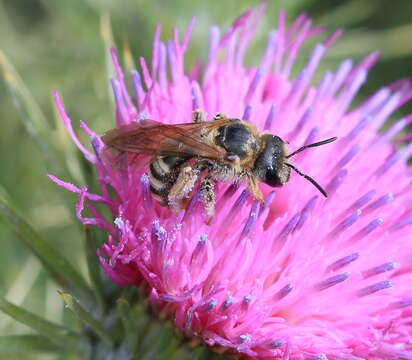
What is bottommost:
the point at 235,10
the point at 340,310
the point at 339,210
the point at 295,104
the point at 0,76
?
the point at 340,310

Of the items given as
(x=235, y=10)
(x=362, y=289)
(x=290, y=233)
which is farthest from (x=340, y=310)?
(x=235, y=10)

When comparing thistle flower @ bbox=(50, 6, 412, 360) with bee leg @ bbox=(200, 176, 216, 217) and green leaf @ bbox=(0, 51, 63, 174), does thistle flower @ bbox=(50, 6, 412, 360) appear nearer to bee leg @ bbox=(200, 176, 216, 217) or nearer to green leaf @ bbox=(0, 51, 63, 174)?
bee leg @ bbox=(200, 176, 216, 217)

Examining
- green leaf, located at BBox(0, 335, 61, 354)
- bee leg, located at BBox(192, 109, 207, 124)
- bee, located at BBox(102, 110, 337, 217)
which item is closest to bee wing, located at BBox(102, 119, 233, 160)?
bee, located at BBox(102, 110, 337, 217)

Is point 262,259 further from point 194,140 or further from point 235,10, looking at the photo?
point 235,10

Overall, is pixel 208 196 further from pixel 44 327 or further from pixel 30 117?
pixel 30 117

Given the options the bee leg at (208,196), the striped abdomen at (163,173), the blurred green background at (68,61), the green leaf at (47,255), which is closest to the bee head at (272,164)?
the bee leg at (208,196)

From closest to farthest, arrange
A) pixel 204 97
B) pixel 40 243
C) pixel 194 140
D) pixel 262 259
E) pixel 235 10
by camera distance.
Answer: pixel 194 140
pixel 262 259
pixel 40 243
pixel 204 97
pixel 235 10
